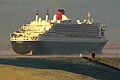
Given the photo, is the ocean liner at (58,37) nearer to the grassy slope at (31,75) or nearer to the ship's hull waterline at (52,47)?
the ship's hull waterline at (52,47)

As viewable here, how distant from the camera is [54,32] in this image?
126 m

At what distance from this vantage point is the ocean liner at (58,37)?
118 metres

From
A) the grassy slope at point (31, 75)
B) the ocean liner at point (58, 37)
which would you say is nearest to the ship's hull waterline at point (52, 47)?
the ocean liner at point (58, 37)

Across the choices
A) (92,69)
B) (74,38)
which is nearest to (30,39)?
(74,38)

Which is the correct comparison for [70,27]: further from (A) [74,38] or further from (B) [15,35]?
(B) [15,35]

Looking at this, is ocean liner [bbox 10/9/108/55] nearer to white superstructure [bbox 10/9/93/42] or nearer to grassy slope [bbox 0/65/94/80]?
white superstructure [bbox 10/9/93/42]

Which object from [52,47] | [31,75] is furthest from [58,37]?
[31,75]

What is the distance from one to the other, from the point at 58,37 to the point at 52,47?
4.24 meters

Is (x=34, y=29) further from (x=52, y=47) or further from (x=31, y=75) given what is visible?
(x=31, y=75)

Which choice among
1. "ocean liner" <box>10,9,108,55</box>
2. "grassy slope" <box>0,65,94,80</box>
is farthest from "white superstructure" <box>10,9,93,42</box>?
"grassy slope" <box>0,65,94,80</box>

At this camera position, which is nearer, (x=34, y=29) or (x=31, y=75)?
(x=31, y=75)

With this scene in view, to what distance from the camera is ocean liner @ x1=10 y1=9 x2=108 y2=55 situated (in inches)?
4651

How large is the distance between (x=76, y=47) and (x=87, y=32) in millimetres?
9334

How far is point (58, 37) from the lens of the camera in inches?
4894
